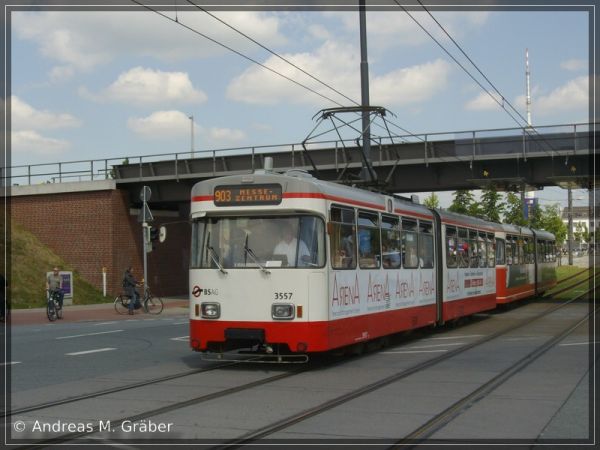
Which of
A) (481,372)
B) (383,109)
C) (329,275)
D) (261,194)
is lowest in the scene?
(481,372)

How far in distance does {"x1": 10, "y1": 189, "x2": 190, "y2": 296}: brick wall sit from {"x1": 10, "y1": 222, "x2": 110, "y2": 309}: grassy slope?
1.54 ft

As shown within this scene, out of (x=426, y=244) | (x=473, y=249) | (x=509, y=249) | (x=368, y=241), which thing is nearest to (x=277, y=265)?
(x=368, y=241)

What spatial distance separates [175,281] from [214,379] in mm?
30043

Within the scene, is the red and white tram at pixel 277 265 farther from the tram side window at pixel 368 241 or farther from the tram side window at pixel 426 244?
the tram side window at pixel 426 244

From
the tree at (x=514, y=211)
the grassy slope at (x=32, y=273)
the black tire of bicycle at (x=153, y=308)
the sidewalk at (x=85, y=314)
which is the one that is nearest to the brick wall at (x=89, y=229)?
the grassy slope at (x=32, y=273)

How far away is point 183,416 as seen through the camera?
849cm

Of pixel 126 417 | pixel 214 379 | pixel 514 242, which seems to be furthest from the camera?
pixel 514 242

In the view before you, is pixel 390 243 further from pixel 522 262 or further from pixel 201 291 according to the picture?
pixel 522 262

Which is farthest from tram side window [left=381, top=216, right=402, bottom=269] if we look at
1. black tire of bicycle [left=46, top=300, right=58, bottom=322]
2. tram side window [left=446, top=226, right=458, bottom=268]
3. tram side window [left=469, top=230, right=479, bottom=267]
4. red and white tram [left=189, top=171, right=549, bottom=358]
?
black tire of bicycle [left=46, top=300, right=58, bottom=322]

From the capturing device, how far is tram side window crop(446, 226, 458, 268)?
1922 cm

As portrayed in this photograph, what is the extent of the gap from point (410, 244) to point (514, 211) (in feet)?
154

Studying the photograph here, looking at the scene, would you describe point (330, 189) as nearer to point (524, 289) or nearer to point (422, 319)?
point (422, 319)

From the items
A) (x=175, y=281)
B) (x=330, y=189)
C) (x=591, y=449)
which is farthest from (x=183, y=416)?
(x=175, y=281)

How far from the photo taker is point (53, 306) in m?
Result: 25.1
